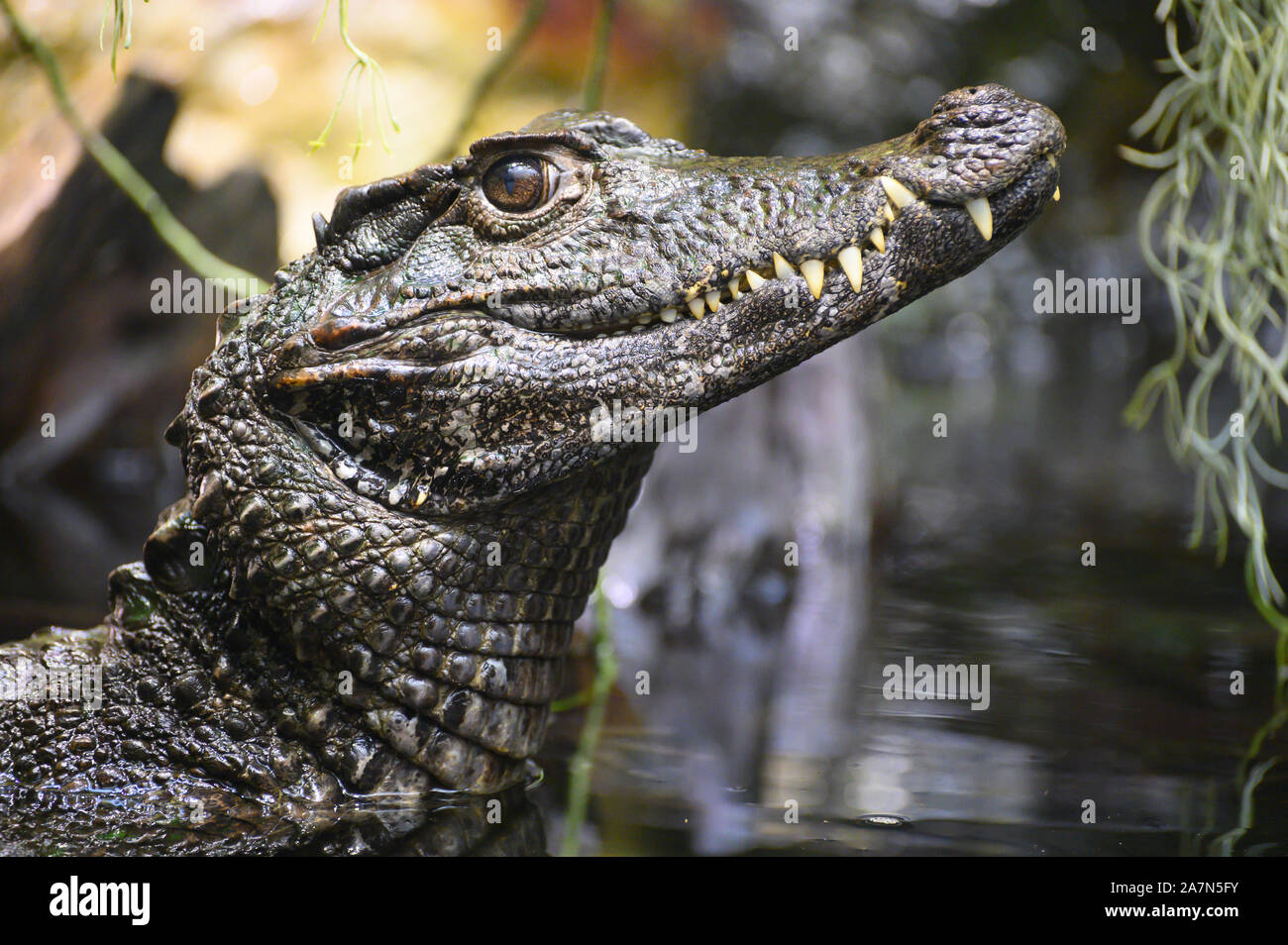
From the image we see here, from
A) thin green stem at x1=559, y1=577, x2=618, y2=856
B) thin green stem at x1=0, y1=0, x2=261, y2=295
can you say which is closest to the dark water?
thin green stem at x1=559, y1=577, x2=618, y2=856

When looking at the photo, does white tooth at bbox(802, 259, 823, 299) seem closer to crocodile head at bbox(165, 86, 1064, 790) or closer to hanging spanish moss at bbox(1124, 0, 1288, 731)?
crocodile head at bbox(165, 86, 1064, 790)

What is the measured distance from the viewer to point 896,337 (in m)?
17.7

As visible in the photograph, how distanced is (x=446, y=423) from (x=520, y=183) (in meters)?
0.58

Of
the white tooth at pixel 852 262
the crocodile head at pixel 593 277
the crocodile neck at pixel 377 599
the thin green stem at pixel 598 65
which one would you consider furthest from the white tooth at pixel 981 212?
the thin green stem at pixel 598 65

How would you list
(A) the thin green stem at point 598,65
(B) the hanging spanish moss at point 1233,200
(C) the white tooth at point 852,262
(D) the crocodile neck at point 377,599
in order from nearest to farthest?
(C) the white tooth at point 852,262 < (D) the crocodile neck at point 377,599 < (B) the hanging spanish moss at point 1233,200 < (A) the thin green stem at point 598,65

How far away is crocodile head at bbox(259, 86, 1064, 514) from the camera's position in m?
2.39

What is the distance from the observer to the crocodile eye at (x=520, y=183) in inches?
102

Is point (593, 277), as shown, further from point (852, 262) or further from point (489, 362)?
point (852, 262)

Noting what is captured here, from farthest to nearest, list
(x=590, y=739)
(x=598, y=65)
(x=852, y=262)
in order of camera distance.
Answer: (x=598, y=65), (x=590, y=739), (x=852, y=262)

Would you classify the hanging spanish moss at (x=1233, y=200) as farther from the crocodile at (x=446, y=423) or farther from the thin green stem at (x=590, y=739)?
the thin green stem at (x=590, y=739)

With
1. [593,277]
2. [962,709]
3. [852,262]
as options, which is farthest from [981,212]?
[962,709]

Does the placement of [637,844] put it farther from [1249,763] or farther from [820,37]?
[820,37]

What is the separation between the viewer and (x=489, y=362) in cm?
250

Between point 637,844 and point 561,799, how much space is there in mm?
355
